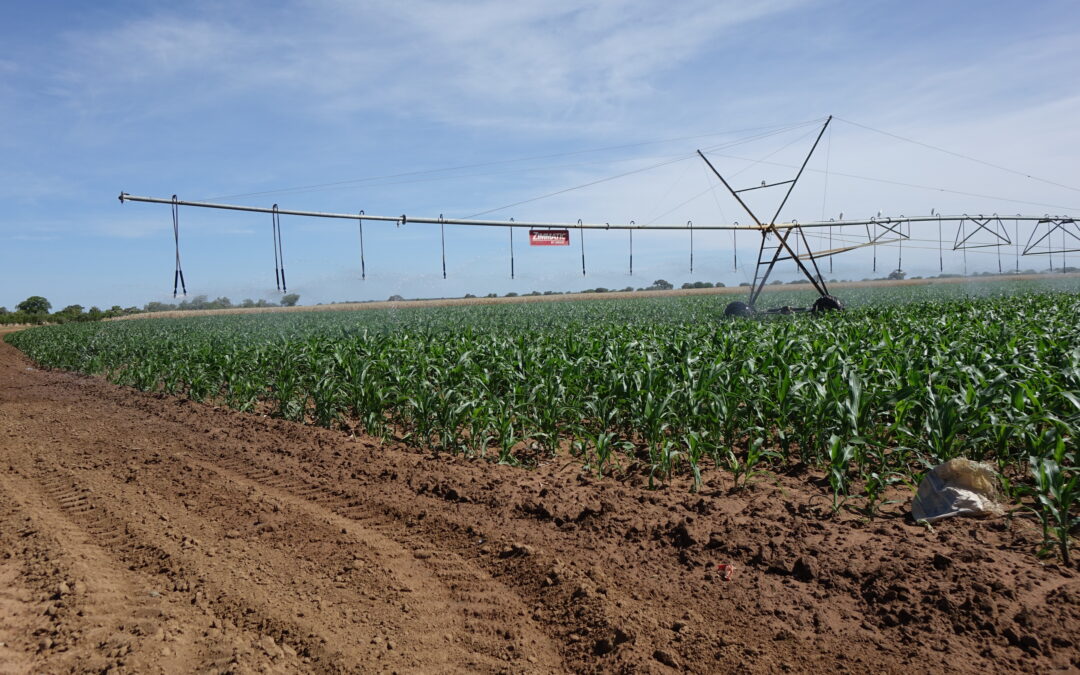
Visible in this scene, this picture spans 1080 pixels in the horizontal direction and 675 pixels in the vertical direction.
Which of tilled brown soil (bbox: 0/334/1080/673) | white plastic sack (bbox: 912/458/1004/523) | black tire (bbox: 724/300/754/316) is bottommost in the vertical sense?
tilled brown soil (bbox: 0/334/1080/673)

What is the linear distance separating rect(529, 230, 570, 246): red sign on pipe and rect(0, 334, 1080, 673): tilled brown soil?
1185 cm

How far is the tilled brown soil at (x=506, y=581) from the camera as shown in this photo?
2.90m

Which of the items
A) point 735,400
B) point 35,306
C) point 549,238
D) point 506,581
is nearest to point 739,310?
point 549,238

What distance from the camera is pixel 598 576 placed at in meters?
3.63

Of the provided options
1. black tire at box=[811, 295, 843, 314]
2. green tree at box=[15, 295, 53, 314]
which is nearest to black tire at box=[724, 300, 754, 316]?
black tire at box=[811, 295, 843, 314]

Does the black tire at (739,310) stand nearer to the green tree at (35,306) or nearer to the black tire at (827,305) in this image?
the black tire at (827,305)

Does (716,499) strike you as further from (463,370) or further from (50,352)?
(50,352)

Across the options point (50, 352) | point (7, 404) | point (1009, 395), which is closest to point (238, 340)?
point (7, 404)

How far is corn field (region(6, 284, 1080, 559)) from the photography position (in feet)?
15.6

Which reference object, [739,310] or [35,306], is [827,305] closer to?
[739,310]

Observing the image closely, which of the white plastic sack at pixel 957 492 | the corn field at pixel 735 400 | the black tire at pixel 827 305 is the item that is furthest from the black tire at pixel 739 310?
the white plastic sack at pixel 957 492

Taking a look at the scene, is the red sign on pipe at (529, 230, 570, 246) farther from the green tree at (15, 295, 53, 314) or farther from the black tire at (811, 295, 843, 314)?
the green tree at (15, 295, 53, 314)

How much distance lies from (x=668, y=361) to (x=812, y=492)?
3.17 m

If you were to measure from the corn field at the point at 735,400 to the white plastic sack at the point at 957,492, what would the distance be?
144mm
